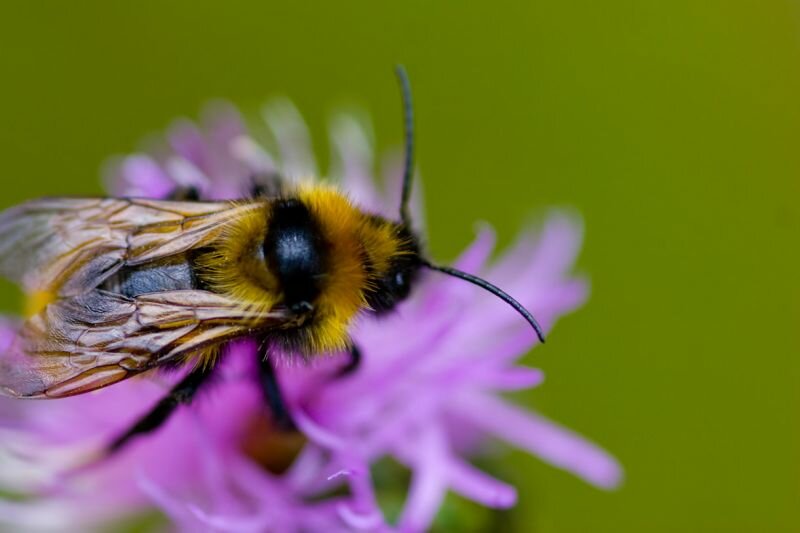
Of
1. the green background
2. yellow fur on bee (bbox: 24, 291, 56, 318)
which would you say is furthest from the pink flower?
the green background

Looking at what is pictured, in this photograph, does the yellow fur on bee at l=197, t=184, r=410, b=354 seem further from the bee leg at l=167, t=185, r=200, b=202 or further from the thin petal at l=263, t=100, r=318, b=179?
the thin petal at l=263, t=100, r=318, b=179

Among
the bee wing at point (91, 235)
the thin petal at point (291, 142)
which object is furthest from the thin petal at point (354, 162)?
the bee wing at point (91, 235)

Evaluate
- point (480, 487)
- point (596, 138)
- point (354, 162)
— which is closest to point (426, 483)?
point (480, 487)

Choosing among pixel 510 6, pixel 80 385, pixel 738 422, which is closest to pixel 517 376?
pixel 80 385

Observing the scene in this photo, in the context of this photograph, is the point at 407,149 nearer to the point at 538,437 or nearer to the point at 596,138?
the point at 538,437

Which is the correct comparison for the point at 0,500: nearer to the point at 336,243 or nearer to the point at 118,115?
the point at 336,243

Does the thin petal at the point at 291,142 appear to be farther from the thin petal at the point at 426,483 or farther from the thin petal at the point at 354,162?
the thin petal at the point at 426,483
